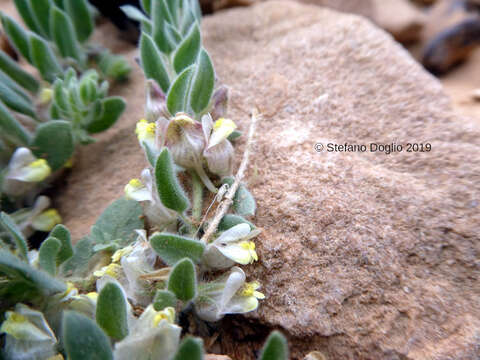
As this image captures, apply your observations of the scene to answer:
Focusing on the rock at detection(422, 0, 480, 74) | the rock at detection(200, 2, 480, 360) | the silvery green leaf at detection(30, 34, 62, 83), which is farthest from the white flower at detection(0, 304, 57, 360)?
the rock at detection(422, 0, 480, 74)

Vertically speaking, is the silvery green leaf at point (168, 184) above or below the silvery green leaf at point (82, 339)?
above

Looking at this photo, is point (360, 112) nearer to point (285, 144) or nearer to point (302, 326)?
point (285, 144)

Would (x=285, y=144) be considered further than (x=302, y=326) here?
Yes

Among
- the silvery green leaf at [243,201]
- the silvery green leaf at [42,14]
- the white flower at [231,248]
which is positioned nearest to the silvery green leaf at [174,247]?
the white flower at [231,248]

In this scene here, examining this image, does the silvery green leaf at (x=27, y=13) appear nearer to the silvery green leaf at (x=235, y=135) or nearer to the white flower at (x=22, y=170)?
the white flower at (x=22, y=170)

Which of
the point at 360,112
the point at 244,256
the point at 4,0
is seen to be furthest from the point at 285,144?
the point at 4,0

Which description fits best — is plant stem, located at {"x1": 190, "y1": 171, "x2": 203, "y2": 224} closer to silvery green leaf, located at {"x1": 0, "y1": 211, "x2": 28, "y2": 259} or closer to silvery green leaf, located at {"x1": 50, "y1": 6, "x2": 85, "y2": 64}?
silvery green leaf, located at {"x1": 0, "y1": 211, "x2": 28, "y2": 259}
